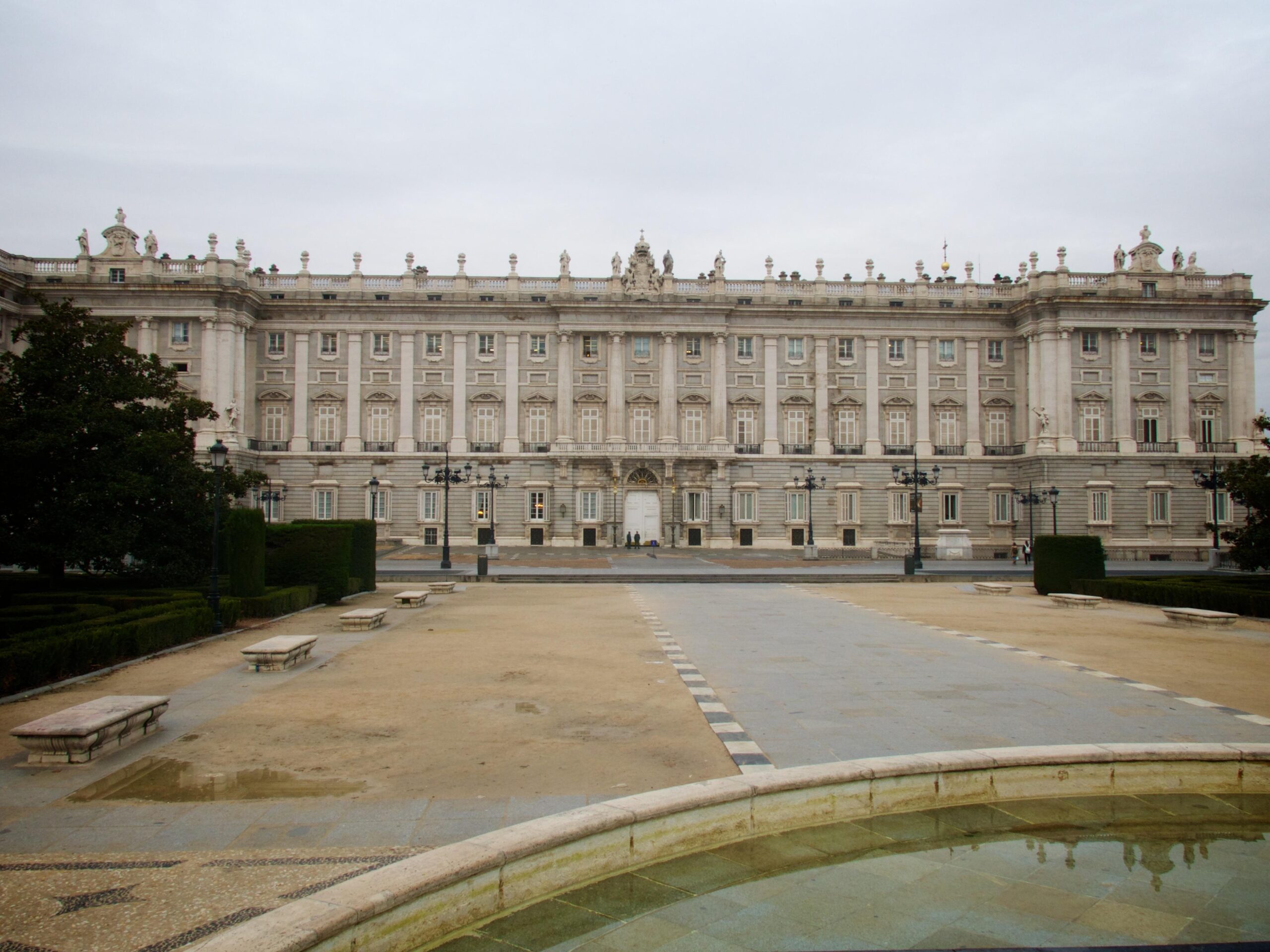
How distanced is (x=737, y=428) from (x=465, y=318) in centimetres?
1920

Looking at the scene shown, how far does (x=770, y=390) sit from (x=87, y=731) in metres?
49.7

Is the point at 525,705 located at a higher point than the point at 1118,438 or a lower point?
lower

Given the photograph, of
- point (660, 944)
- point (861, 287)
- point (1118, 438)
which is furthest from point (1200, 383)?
point (660, 944)

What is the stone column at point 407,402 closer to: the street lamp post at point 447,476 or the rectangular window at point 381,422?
the rectangular window at point 381,422

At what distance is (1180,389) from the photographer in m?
53.1

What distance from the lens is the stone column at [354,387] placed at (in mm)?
53312

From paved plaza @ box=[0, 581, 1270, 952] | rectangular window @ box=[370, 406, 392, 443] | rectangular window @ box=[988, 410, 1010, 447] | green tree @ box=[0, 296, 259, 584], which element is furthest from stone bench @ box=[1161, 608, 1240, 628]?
rectangular window @ box=[370, 406, 392, 443]

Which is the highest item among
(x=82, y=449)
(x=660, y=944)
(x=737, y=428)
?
(x=737, y=428)

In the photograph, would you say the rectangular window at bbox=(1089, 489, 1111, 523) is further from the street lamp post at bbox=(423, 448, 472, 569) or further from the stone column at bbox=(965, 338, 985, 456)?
the street lamp post at bbox=(423, 448, 472, 569)

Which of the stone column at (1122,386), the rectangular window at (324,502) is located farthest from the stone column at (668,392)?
the stone column at (1122,386)

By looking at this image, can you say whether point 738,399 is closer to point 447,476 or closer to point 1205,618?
point 447,476

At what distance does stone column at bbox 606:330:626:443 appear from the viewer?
5375cm

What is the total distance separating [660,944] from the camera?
456 centimetres

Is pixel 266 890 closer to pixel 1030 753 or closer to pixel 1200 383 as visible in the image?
pixel 1030 753
